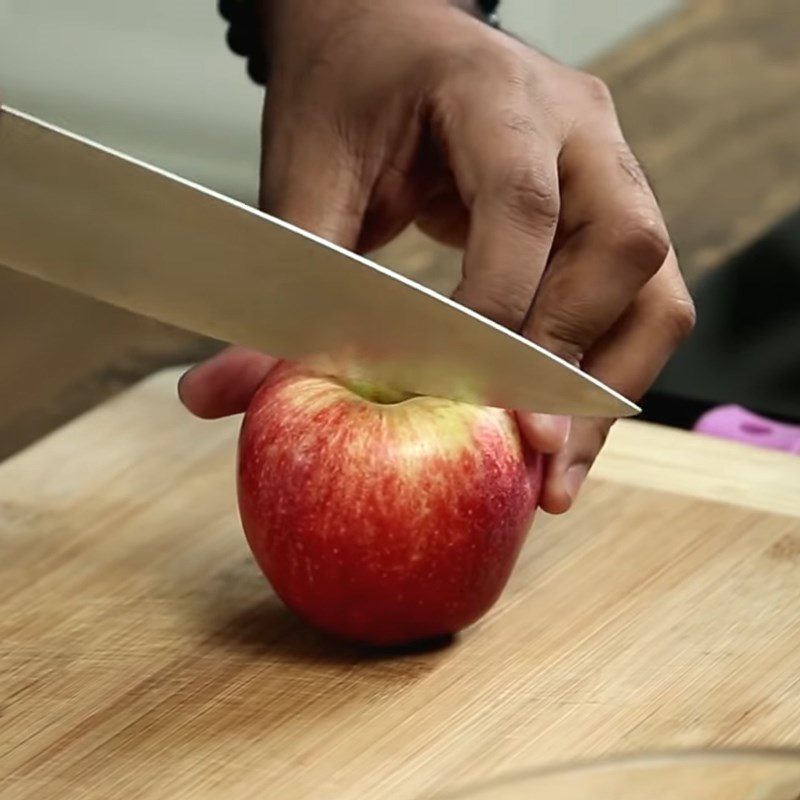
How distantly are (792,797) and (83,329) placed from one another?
1.42 metres

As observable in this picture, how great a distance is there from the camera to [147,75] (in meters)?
3.01

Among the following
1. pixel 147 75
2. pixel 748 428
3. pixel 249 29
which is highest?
pixel 249 29

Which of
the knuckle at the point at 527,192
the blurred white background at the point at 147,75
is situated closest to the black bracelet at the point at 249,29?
the knuckle at the point at 527,192

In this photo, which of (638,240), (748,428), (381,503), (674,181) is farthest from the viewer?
(674,181)

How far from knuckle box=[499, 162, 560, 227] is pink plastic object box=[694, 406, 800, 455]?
1.29 feet

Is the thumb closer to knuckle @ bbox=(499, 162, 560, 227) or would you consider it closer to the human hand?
the human hand

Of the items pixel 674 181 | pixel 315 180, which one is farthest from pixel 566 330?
pixel 674 181

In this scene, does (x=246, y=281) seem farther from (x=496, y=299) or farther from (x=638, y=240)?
(x=638, y=240)

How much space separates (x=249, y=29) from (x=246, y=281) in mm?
376

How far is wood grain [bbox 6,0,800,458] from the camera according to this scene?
178 centimetres

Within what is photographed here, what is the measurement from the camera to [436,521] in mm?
1022

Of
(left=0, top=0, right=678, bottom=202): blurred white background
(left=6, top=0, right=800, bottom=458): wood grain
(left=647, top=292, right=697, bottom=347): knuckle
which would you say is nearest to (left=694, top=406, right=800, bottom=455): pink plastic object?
(left=647, top=292, right=697, bottom=347): knuckle

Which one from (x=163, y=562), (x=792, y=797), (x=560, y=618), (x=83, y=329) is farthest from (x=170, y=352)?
(x=792, y=797)

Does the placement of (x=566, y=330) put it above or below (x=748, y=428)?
above
